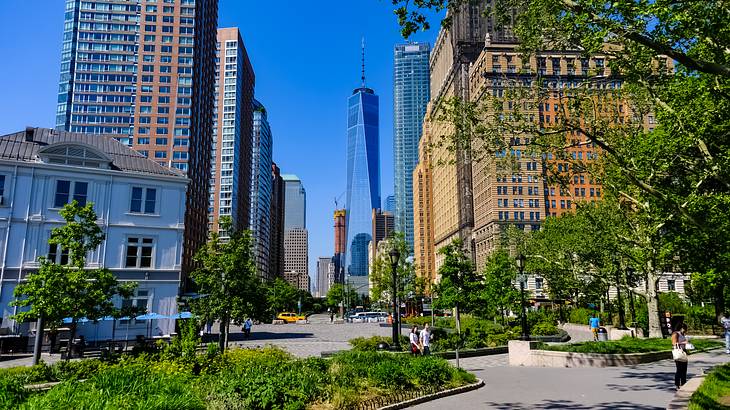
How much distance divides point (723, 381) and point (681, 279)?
80511 millimetres

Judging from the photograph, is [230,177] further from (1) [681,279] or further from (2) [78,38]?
(1) [681,279]

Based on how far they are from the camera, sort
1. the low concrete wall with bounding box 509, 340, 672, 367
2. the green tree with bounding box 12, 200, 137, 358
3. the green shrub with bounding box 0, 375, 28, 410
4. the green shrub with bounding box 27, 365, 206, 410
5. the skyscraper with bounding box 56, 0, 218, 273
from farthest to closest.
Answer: the skyscraper with bounding box 56, 0, 218, 273 → the low concrete wall with bounding box 509, 340, 672, 367 → the green tree with bounding box 12, 200, 137, 358 → the green shrub with bounding box 0, 375, 28, 410 → the green shrub with bounding box 27, 365, 206, 410

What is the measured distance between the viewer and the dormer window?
31.9m

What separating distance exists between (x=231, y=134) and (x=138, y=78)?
45.7 m

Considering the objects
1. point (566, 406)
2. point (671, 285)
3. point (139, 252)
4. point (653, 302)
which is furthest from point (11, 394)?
point (671, 285)

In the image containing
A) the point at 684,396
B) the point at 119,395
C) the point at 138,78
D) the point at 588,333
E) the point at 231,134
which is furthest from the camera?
the point at 231,134

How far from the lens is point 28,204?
101 ft

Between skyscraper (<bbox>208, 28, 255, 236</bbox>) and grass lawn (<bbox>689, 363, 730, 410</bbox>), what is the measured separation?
436ft

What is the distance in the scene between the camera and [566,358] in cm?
2045

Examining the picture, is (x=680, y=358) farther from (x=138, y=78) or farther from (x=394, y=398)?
(x=138, y=78)

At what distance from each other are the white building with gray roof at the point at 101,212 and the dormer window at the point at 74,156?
6 cm

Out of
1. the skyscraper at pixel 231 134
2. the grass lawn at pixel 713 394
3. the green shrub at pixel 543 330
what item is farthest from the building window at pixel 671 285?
the skyscraper at pixel 231 134

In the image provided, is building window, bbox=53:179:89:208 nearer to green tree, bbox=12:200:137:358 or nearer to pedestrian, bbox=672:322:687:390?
green tree, bbox=12:200:137:358

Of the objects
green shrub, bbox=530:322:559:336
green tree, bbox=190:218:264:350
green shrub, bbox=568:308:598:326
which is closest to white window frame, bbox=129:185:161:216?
green tree, bbox=190:218:264:350
